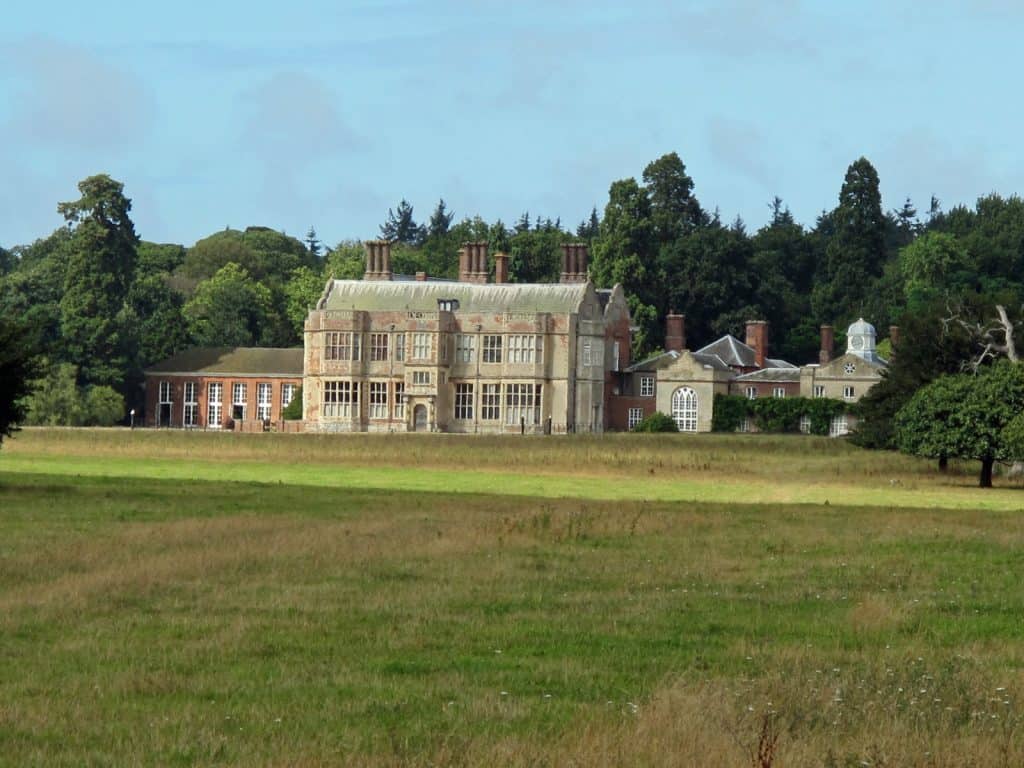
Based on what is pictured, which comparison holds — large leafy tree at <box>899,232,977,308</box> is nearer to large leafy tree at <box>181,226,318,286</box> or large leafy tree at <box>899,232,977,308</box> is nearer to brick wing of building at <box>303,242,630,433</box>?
brick wing of building at <box>303,242,630,433</box>

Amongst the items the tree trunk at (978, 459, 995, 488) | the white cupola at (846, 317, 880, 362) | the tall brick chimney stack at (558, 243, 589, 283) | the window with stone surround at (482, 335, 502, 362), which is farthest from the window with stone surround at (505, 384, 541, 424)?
the tree trunk at (978, 459, 995, 488)

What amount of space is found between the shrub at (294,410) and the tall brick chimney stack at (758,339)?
25.1 metres

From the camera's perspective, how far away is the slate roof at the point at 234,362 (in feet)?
356

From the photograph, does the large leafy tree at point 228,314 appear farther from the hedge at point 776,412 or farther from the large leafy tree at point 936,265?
the large leafy tree at point 936,265

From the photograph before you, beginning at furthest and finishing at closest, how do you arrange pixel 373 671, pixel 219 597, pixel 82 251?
pixel 82 251 → pixel 219 597 → pixel 373 671

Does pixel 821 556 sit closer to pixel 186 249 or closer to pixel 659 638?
pixel 659 638

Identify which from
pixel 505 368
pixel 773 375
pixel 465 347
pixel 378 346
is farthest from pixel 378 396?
pixel 773 375

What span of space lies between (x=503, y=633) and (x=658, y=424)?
258 feet

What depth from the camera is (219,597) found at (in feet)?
64.2

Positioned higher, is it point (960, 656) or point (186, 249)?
point (186, 249)

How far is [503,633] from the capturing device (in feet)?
56.6

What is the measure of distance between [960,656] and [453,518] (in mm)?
17178

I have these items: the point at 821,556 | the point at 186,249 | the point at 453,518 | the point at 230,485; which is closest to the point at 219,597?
the point at 821,556

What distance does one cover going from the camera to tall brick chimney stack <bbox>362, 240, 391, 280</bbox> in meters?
106
